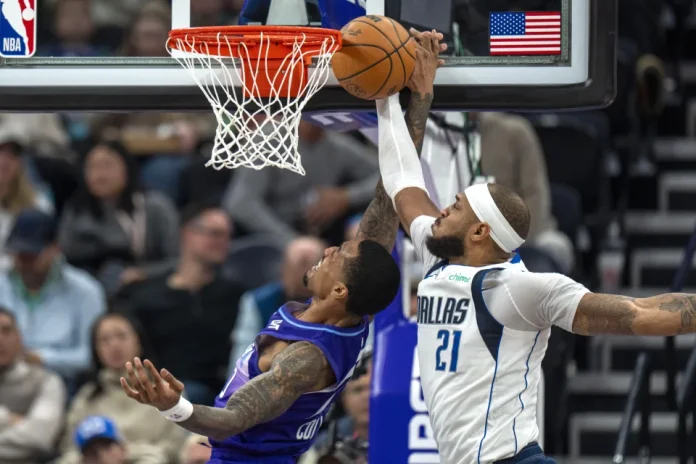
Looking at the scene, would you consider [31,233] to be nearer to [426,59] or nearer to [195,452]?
[195,452]

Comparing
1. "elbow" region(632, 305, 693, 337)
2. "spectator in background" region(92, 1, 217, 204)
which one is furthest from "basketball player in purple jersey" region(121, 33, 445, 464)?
"spectator in background" region(92, 1, 217, 204)

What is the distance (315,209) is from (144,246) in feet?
3.83

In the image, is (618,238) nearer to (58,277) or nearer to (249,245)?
(249,245)

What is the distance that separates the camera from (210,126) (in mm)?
11461

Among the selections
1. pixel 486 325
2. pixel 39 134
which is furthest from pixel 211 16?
pixel 486 325

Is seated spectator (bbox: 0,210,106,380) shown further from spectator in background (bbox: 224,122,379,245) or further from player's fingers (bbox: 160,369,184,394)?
player's fingers (bbox: 160,369,184,394)

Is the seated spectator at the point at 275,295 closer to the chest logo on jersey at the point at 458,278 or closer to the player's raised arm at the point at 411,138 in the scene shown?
the player's raised arm at the point at 411,138

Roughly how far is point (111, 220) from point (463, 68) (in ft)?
15.2

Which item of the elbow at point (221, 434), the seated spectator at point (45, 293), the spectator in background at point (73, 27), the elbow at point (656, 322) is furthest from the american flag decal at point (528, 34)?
the spectator in background at point (73, 27)

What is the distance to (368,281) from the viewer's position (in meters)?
5.58

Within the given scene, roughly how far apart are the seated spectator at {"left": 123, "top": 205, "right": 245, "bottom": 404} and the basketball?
371cm

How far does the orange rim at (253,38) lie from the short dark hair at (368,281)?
30.0 inches

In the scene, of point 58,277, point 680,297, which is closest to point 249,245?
point 58,277

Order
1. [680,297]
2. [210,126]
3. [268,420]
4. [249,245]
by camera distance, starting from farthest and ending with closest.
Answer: [210,126]
[249,245]
[268,420]
[680,297]
